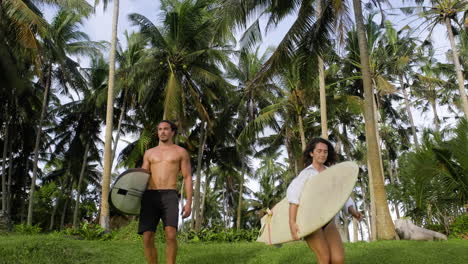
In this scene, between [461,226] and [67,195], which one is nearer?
[461,226]

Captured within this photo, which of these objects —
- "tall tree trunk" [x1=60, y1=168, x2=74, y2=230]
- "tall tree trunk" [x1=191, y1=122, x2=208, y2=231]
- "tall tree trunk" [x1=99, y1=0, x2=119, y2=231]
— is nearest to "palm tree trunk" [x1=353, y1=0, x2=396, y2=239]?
"tall tree trunk" [x1=99, y1=0, x2=119, y2=231]

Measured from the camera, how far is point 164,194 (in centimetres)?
445

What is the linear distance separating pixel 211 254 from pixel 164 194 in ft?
7.97

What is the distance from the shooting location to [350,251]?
6.96m

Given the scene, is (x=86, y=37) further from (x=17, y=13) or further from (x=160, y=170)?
(x=160, y=170)

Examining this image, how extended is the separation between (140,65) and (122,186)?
1516 cm

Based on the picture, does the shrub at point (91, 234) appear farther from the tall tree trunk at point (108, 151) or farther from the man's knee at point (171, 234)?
the man's knee at point (171, 234)

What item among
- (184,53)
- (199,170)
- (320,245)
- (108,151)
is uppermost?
(184,53)

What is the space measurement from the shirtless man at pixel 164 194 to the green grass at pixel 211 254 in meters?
1.76

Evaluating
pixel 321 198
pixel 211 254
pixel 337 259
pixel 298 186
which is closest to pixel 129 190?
pixel 298 186

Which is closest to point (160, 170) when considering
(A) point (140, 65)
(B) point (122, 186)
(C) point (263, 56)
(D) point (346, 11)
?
A: (B) point (122, 186)

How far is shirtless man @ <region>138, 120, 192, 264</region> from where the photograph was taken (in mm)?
4352

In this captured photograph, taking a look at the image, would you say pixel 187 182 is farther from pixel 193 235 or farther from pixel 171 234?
pixel 193 235

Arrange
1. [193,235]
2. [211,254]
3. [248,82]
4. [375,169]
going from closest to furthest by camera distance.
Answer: [211,254], [375,169], [193,235], [248,82]
